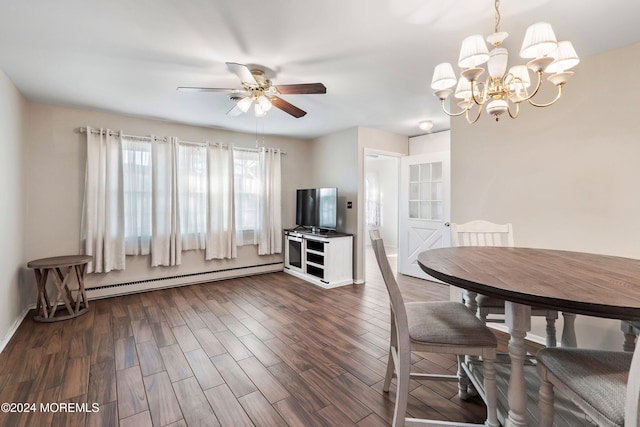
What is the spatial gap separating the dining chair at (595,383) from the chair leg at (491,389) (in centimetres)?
20

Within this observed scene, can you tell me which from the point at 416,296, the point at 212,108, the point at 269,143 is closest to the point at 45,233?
the point at 212,108

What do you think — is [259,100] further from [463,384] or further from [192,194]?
[463,384]

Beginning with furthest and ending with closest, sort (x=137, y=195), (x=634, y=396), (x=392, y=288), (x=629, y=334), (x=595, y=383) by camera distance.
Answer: (x=137, y=195), (x=629, y=334), (x=392, y=288), (x=595, y=383), (x=634, y=396)

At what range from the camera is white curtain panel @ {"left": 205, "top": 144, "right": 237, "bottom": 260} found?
4309mm

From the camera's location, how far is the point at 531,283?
3.76 feet

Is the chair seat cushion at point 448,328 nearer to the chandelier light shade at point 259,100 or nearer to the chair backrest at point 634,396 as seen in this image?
the chair backrest at point 634,396

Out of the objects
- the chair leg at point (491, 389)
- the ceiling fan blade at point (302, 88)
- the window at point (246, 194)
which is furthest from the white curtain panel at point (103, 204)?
the chair leg at point (491, 389)

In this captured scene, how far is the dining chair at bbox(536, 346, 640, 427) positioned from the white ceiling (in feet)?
6.01

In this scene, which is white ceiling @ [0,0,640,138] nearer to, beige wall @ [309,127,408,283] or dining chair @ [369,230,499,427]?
beige wall @ [309,127,408,283]

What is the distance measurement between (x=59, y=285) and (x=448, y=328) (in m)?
3.76

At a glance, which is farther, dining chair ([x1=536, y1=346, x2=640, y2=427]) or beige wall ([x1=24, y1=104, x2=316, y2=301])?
beige wall ([x1=24, y1=104, x2=316, y2=301])

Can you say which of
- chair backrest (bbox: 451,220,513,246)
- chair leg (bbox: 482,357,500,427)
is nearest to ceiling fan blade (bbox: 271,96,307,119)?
chair backrest (bbox: 451,220,513,246)

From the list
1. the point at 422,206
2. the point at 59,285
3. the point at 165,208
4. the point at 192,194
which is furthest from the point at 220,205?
the point at 422,206

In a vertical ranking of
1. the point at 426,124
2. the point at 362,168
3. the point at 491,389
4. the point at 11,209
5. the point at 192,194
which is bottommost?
the point at 491,389
